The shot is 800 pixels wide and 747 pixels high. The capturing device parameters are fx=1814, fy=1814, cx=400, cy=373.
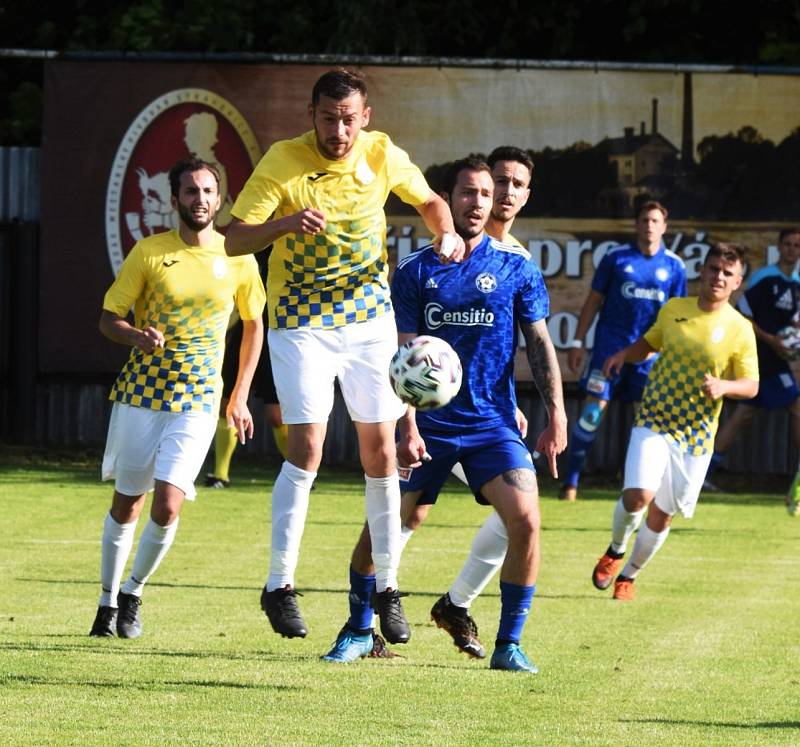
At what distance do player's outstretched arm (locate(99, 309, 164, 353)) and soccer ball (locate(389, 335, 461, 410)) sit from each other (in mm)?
1373

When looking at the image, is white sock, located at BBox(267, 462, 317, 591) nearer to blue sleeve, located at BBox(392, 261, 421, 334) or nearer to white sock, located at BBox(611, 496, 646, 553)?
blue sleeve, located at BBox(392, 261, 421, 334)

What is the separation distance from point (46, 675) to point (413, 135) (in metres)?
10.8

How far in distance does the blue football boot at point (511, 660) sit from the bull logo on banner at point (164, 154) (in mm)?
10438

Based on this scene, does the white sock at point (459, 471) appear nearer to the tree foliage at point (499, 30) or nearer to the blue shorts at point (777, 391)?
the blue shorts at point (777, 391)

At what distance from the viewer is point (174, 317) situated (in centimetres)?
828

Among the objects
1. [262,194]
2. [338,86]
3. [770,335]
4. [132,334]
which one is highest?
[338,86]

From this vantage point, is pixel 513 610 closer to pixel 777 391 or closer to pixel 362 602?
pixel 362 602

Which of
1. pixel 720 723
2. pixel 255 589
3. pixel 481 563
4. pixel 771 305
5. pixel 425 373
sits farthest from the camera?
pixel 771 305

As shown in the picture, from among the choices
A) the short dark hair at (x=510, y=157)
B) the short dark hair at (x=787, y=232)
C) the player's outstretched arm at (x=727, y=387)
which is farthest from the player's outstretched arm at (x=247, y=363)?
the short dark hair at (x=787, y=232)

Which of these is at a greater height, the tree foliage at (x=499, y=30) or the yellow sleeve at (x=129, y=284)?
the tree foliage at (x=499, y=30)

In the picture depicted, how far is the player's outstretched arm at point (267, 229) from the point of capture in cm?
672

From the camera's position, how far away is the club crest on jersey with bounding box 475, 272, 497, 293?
293 inches

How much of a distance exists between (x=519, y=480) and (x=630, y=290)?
7454mm

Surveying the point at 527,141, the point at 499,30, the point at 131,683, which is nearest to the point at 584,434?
the point at 527,141
